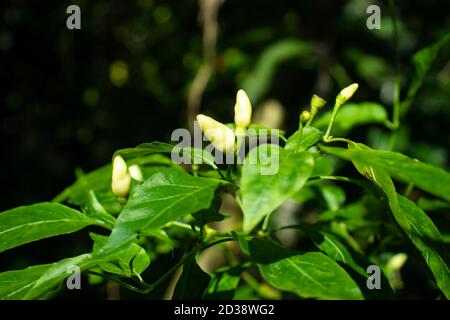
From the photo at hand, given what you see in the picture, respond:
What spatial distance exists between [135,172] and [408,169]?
0.50 m

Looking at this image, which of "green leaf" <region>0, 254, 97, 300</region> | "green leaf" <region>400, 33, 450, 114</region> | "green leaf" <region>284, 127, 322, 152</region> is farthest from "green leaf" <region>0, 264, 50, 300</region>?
"green leaf" <region>400, 33, 450, 114</region>

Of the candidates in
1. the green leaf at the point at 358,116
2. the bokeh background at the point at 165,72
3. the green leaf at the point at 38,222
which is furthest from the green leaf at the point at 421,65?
the bokeh background at the point at 165,72

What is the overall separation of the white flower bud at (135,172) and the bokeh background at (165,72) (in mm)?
906

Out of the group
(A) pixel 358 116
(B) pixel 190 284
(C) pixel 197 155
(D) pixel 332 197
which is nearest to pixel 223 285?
(B) pixel 190 284

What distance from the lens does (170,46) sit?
2.91m

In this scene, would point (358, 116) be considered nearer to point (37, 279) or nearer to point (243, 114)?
point (243, 114)

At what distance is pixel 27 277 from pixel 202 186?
229 millimetres

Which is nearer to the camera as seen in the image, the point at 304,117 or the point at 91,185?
the point at 304,117

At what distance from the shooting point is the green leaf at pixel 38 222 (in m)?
0.61

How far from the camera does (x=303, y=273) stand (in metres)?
0.55

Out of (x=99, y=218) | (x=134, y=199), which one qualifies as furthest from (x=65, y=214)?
(x=134, y=199)

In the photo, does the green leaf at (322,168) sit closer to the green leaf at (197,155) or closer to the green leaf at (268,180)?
the green leaf at (197,155)

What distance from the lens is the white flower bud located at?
840 millimetres

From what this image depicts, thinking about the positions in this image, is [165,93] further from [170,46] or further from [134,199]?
[134,199]
